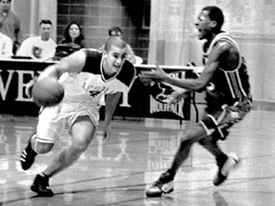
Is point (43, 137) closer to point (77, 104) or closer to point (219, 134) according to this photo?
point (77, 104)

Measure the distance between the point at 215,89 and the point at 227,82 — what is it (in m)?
0.17

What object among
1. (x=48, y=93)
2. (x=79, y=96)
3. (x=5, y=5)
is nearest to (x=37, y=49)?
(x=5, y=5)

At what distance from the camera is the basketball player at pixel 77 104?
31.6 ft

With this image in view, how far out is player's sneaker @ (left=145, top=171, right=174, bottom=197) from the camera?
32.1 feet

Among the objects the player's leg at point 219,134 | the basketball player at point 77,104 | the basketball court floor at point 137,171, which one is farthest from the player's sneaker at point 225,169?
the basketball player at point 77,104

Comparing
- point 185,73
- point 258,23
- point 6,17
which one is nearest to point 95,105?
point 185,73

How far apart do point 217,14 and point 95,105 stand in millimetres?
1579

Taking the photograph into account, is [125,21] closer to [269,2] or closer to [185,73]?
[269,2]

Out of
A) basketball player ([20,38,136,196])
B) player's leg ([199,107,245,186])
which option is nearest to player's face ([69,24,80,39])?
basketball player ([20,38,136,196])

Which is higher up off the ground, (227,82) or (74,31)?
(74,31)

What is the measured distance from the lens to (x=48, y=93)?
29.7 feet

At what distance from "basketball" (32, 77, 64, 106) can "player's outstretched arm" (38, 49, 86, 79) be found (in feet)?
0.61

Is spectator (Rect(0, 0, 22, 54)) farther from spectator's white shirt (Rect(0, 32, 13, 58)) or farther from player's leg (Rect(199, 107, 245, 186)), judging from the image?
player's leg (Rect(199, 107, 245, 186))

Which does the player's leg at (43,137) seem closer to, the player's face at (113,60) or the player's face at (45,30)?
the player's face at (113,60)
